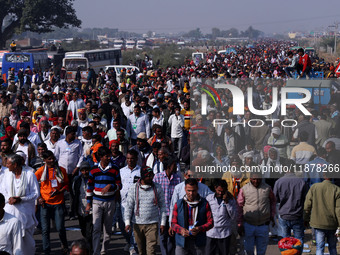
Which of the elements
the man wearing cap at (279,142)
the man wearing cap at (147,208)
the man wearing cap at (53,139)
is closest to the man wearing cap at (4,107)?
the man wearing cap at (53,139)

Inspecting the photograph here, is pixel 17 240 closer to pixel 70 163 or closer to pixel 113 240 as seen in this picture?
pixel 113 240

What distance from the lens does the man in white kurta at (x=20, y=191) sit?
755 cm

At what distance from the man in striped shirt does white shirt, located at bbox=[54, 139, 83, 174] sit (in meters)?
2.01

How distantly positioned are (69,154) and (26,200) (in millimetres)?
2757

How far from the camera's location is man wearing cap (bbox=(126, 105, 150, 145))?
44.2ft

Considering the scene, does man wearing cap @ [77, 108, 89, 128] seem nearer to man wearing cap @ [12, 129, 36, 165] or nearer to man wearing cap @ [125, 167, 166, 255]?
man wearing cap @ [12, 129, 36, 165]

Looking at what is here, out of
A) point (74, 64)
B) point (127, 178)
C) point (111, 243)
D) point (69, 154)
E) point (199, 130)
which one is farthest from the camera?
point (74, 64)

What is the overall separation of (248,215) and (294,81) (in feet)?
32.7

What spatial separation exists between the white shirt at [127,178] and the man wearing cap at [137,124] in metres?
4.92

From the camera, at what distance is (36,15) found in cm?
7044

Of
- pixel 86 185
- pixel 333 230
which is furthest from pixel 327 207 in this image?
pixel 86 185

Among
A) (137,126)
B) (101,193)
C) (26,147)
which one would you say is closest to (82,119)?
(137,126)

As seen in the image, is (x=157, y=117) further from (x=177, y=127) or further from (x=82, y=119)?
(x=82, y=119)

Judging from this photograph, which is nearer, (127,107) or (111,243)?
(111,243)
